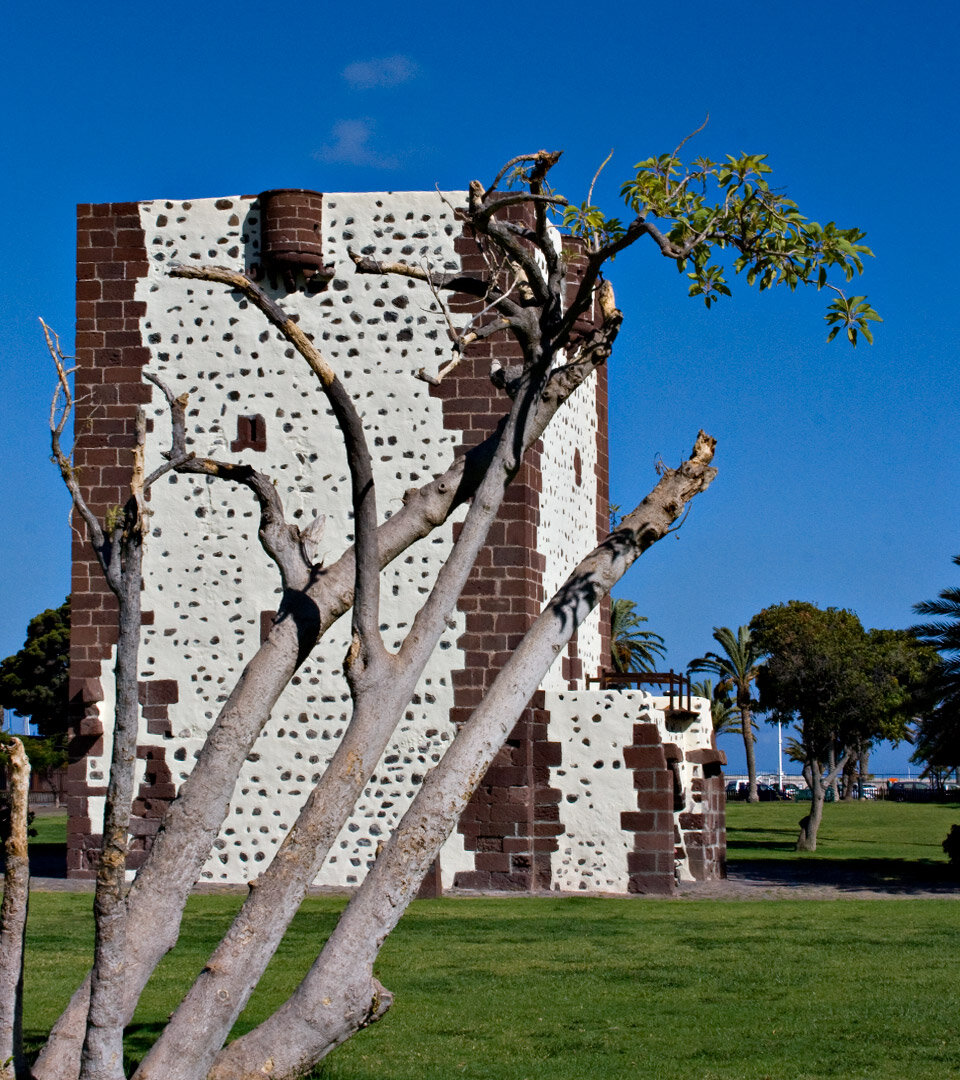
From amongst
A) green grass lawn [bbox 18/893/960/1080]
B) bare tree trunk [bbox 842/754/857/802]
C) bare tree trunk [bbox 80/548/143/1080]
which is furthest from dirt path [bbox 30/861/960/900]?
bare tree trunk [bbox 842/754/857/802]

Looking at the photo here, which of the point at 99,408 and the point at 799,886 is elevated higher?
the point at 99,408

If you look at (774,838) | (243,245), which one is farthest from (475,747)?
(774,838)

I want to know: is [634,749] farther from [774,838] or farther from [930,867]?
[774,838]

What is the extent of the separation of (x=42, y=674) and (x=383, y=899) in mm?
41682

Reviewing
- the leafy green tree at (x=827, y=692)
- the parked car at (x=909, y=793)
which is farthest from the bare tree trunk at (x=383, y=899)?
the parked car at (x=909, y=793)

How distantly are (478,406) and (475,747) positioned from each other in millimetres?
10236

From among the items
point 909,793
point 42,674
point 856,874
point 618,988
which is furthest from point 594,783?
point 909,793

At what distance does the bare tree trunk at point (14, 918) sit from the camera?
219 inches

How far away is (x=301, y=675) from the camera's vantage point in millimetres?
16328

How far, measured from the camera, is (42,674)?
4575cm

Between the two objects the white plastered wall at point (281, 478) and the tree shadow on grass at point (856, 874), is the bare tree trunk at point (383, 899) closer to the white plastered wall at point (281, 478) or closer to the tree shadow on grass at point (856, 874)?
the white plastered wall at point (281, 478)

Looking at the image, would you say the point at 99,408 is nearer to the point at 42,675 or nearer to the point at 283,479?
the point at 283,479

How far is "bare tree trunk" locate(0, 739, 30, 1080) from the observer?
5555 mm

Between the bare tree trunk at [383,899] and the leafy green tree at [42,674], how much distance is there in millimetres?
40669
